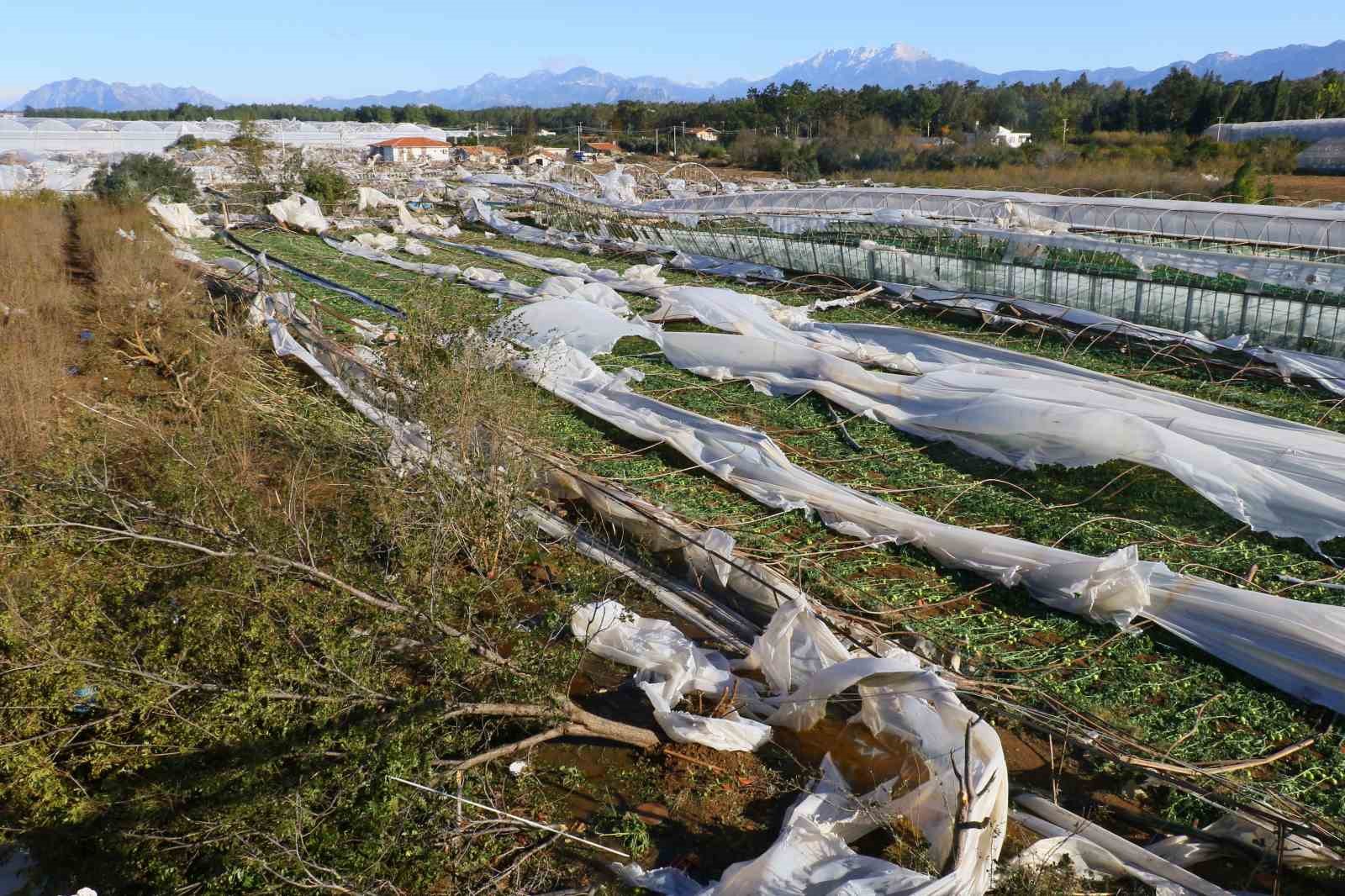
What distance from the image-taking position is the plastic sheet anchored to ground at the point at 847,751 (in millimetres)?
3189

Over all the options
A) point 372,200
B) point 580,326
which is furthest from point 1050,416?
point 372,200

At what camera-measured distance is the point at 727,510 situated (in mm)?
6465

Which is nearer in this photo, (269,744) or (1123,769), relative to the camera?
(269,744)

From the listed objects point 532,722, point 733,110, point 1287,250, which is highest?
point 733,110

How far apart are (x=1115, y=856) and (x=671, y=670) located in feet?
6.68

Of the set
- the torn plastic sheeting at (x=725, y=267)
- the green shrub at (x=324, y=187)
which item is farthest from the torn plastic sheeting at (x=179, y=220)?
the torn plastic sheeting at (x=725, y=267)

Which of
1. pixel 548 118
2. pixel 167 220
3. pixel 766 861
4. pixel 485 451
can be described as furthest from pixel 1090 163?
pixel 548 118

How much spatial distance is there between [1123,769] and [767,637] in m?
1.66

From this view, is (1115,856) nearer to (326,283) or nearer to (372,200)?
(326,283)

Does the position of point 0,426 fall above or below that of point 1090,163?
below

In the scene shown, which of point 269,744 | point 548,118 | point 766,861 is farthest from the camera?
point 548,118

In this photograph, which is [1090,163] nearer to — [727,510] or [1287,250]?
[1287,250]

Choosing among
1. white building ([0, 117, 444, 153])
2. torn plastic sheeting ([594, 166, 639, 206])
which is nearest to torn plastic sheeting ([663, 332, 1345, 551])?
torn plastic sheeting ([594, 166, 639, 206])

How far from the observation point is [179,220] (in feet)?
62.8
